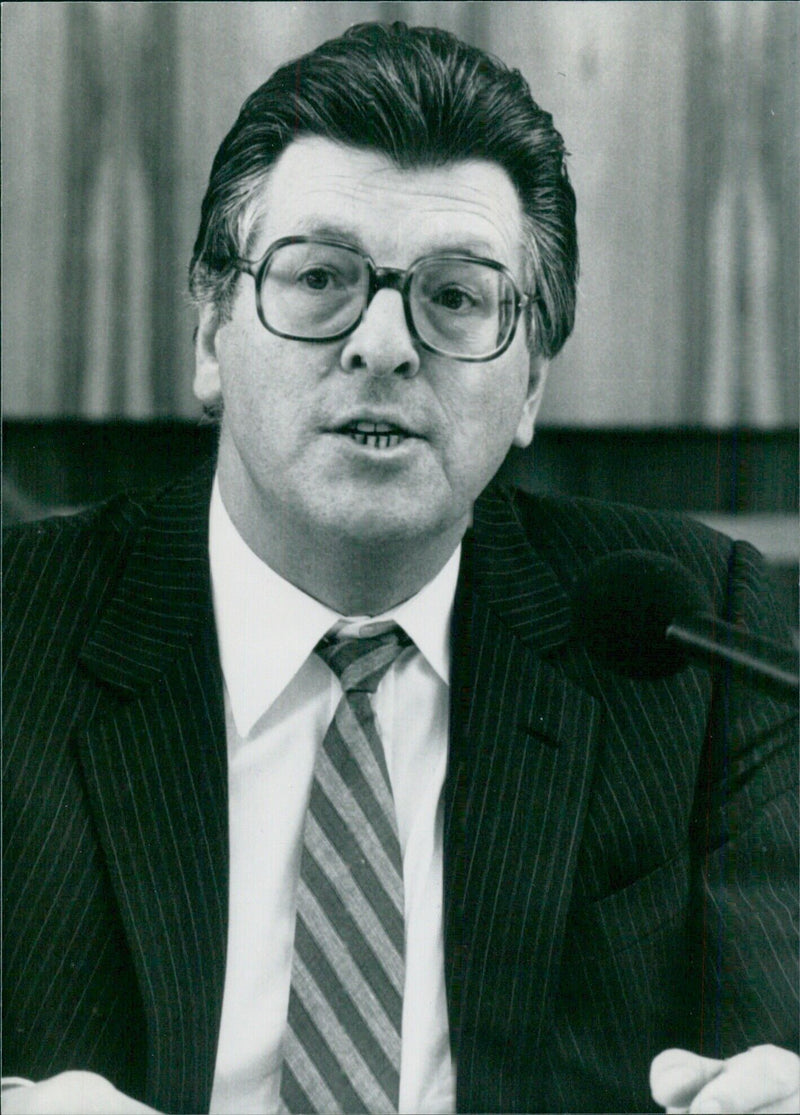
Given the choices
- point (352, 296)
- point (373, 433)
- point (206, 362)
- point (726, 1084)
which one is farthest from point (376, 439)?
point (726, 1084)

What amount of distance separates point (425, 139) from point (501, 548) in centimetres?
40

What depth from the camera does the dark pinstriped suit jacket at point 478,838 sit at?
958 mm

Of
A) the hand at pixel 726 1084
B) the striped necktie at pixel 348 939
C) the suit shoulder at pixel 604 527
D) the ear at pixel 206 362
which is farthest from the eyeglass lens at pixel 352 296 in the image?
the hand at pixel 726 1084

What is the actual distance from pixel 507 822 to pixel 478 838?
0.10 ft

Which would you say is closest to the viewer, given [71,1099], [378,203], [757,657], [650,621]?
[757,657]

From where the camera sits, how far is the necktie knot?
1032 mm

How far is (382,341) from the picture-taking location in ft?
3.11

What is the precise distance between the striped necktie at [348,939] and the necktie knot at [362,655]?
2cm

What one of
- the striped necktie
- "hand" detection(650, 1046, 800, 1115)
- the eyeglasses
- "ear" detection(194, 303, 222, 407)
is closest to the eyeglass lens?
the eyeglasses

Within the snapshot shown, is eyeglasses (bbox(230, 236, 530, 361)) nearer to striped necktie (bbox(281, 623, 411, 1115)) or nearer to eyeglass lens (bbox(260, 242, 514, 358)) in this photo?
eyeglass lens (bbox(260, 242, 514, 358))

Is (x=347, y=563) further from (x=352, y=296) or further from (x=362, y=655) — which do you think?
(x=352, y=296)

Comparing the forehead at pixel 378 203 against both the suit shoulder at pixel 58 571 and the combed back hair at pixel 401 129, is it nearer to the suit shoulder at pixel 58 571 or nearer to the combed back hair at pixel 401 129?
the combed back hair at pixel 401 129

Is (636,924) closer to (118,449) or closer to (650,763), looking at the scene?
(650,763)

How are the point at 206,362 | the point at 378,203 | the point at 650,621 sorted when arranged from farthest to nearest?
the point at 206,362 → the point at 378,203 → the point at 650,621
